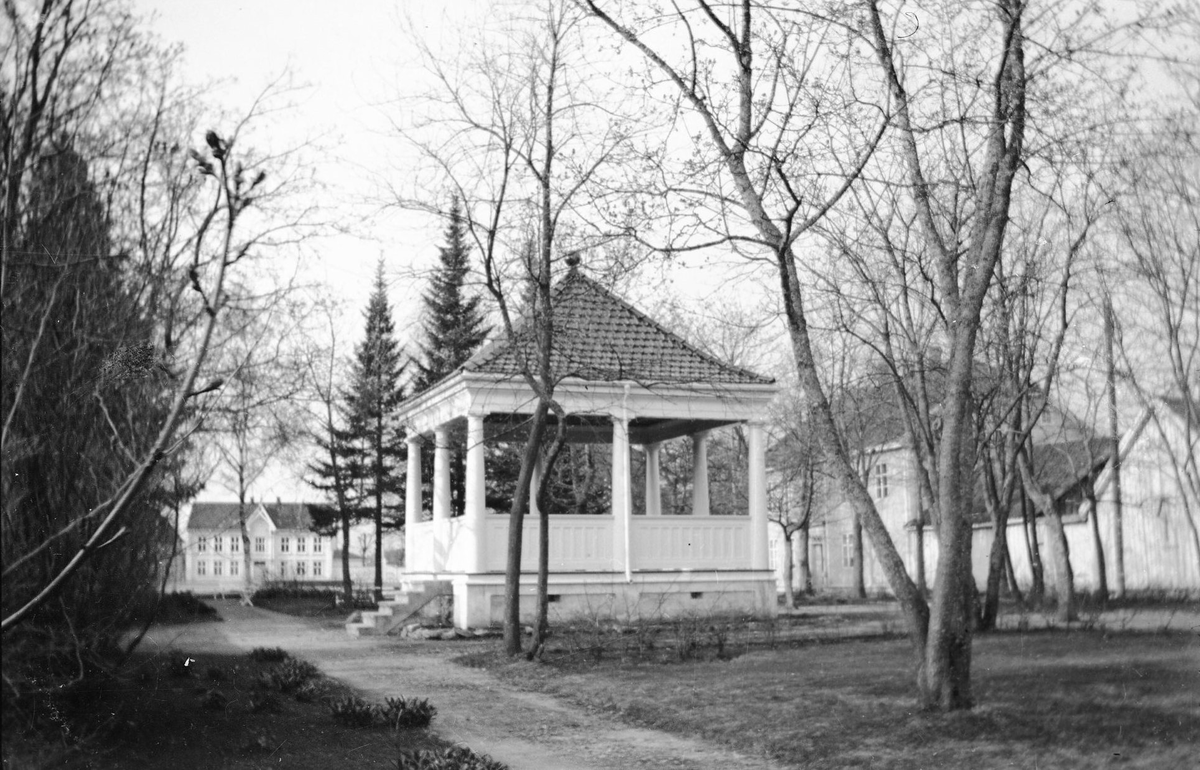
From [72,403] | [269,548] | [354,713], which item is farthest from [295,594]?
[269,548]

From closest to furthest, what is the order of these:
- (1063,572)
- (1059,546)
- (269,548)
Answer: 1. (1063,572)
2. (1059,546)
3. (269,548)

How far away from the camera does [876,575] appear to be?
42562mm

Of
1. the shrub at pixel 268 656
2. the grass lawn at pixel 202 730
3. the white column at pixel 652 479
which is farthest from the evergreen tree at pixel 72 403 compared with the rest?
the white column at pixel 652 479

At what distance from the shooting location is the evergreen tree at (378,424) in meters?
41.1

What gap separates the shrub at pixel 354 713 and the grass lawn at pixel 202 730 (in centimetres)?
8

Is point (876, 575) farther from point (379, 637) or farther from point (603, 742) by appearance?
point (603, 742)

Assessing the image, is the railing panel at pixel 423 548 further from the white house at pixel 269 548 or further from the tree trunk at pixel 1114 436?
the white house at pixel 269 548

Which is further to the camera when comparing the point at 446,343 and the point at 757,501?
the point at 446,343

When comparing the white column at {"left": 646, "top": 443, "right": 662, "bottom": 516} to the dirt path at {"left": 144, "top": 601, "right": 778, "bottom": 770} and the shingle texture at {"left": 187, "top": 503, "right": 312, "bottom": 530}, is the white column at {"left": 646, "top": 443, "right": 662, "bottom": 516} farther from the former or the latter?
the shingle texture at {"left": 187, "top": 503, "right": 312, "bottom": 530}

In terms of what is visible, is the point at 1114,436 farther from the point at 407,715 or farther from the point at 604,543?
the point at 407,715

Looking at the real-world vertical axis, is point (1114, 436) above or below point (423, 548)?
above

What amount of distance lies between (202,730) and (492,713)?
3166 millimetres

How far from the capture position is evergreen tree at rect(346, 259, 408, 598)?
41.1 m

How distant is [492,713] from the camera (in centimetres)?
1195
